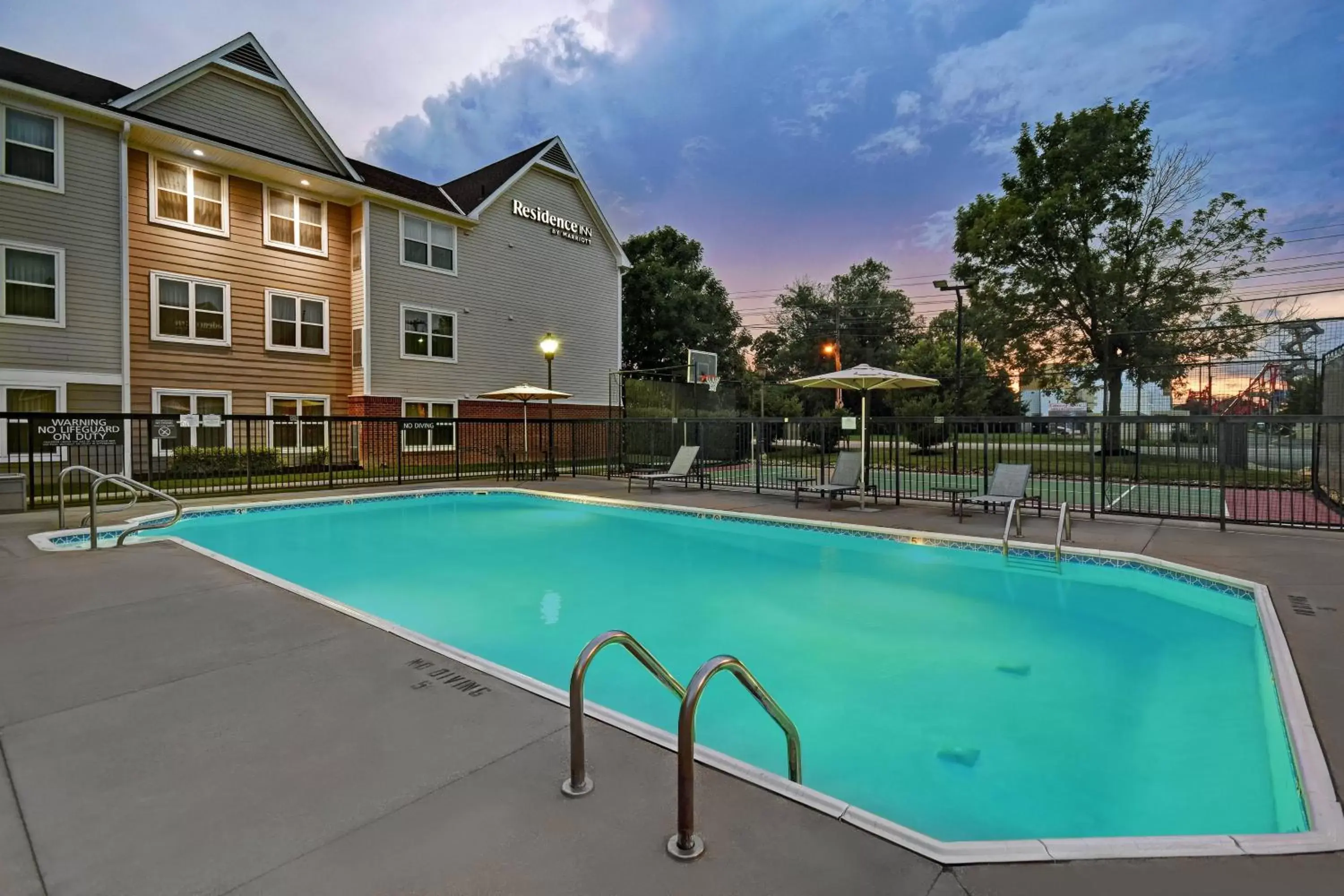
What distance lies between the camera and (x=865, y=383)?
981cm

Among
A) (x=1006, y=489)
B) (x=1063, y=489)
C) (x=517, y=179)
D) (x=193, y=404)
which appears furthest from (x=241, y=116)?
(x=1063, y=489)

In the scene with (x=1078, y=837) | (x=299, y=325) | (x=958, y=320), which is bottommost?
(x=1078, y=837)

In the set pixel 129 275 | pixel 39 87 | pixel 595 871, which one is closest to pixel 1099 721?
pixel 595 871

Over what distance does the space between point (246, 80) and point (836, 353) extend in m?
29.7

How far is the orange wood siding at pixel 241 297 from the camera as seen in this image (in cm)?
1327

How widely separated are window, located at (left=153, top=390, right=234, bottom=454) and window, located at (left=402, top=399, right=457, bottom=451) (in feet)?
12.7

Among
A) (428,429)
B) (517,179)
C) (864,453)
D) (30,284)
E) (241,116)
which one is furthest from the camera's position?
(517,179)

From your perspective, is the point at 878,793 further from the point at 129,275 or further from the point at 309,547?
the point at 129,275

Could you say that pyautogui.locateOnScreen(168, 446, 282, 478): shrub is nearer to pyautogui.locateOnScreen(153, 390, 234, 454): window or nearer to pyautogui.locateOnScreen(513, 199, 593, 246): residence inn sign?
pyautogui.locateOnScreen(153, 390, 234, 454): window

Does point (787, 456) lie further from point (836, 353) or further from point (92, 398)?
point (836, 353)

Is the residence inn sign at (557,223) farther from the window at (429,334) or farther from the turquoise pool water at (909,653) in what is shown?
the turquoise pool water at (909,653)

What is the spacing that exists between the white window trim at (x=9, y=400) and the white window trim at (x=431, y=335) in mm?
6844

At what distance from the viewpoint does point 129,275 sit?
1302cm

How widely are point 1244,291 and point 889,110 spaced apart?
16.8 metres
